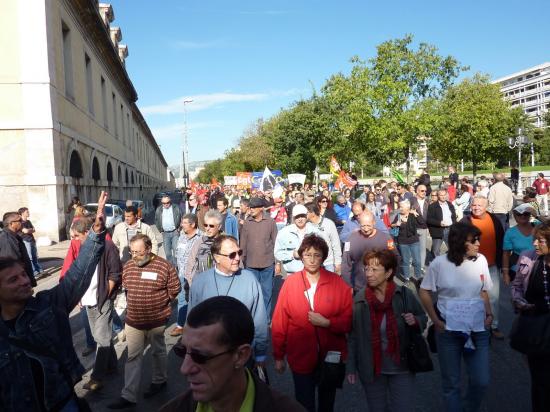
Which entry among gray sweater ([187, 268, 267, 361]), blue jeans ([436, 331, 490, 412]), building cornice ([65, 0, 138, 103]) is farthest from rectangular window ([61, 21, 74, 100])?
blue jeans ([436, 331, 490, 412])

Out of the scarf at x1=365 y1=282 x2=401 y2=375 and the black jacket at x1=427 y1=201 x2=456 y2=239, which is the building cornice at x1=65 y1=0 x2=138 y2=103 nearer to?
the black jacket at x1=427 y1=201 x2=456 y2=239

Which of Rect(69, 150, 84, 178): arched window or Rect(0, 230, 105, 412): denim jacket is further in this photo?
Rect(69, 150, 84, 178): arched window

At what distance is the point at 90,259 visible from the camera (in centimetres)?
312

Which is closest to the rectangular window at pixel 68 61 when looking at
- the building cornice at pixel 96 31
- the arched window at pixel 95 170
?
the building cornice at pixel 96 31

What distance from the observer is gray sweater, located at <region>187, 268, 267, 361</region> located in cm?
394

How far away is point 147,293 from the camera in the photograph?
4.90 m

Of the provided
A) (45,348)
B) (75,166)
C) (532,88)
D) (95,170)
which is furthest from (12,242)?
(532,88)

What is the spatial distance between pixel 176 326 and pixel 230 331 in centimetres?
592

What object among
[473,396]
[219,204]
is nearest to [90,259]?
[473,396]

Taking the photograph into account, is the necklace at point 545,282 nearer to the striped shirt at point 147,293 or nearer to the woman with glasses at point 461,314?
the woman with glasses at point 461,314

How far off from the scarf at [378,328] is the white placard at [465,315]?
2.11ft

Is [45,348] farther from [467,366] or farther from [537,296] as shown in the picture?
[537,296]

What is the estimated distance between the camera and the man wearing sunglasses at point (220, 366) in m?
1.74

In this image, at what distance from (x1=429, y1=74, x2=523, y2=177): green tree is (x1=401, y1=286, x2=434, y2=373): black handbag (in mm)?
36475
